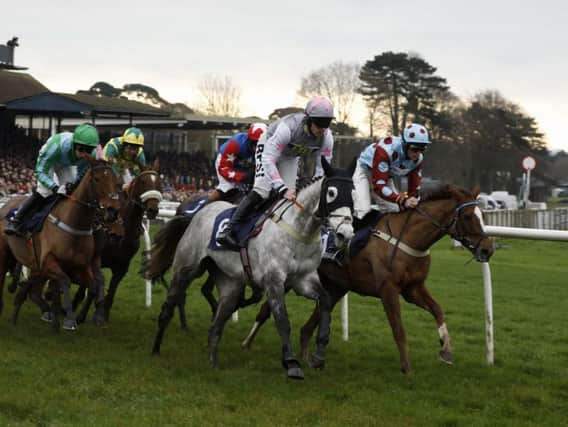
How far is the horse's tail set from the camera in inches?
272

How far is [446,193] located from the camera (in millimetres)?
5941

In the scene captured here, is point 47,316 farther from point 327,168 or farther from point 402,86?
point 402,86

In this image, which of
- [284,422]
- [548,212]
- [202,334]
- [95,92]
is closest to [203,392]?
[284,422]

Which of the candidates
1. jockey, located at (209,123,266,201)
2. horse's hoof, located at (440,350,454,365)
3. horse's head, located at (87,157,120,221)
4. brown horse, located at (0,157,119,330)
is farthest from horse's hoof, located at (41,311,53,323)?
horse's hoof, located at (440,350,454,365)

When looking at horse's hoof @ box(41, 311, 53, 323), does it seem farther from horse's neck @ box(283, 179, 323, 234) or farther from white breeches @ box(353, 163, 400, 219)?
horse's neck @ box(283, 179, 323, 234)

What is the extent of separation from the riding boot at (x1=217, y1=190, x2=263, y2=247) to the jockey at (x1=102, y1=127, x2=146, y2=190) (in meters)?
2.23

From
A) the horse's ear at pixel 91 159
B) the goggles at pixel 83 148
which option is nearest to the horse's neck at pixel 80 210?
the horse's ear at pixel 91 159

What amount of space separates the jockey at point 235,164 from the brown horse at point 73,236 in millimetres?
954

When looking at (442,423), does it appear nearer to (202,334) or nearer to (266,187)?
(266,187)

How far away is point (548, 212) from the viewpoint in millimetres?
22172

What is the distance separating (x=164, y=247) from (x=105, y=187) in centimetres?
77

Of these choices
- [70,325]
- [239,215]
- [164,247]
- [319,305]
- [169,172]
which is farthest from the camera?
[169,172]

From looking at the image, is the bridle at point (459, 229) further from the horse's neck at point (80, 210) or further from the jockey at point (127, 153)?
the jockey at point (127, 153)

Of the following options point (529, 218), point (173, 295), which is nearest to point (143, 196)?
point (173, 295)
